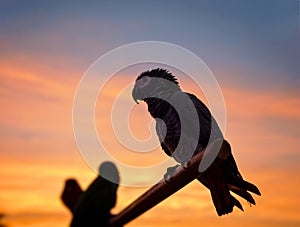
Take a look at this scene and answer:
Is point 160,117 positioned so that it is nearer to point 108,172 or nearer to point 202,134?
point 202,134

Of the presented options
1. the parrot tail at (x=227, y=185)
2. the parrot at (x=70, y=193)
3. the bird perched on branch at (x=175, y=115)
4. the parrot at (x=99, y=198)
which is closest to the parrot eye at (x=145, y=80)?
the bird perched on branch at (x=175, y=115)

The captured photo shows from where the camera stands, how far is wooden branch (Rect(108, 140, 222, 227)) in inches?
102

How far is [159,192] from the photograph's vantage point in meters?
2.77

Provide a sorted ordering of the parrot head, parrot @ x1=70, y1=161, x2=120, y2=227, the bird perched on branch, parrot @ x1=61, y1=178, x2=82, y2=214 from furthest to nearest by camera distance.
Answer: the parrot head < the bird perched on branch < parrot @ x1=61, y1=178, x2=82, y2=214 < parrot @ x1=70, y1=161, x2=120, y2=227

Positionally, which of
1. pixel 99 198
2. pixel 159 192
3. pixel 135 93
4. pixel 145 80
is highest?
pixel 145 80

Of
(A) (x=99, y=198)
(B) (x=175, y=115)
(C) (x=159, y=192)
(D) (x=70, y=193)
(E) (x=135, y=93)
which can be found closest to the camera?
(A) (x=99, y=198)

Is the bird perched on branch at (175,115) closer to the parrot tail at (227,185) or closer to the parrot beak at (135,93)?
the parrot beak at (135,93)

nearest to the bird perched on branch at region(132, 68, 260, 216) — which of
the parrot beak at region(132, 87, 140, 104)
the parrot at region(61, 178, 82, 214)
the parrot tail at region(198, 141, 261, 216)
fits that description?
the parrot beak at region(132, 87, 140, 104)

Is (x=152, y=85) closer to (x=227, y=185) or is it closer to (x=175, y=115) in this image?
(x=175, y=115)

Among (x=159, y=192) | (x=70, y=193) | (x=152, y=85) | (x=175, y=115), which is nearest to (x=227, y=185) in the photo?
(x=159, y=192)

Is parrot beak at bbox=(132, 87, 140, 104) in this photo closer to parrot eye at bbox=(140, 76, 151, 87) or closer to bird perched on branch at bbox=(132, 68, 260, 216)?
bird perched on branch at bbox=(132, 68, 260, 216)

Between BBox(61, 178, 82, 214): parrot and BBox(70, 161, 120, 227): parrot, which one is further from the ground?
BBox(61, 178, 82, 214): parrot

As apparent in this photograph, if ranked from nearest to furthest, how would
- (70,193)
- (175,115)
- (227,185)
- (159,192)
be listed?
1. (159,192)
2. (70,193)
3. (227,185)
4. (175,115)

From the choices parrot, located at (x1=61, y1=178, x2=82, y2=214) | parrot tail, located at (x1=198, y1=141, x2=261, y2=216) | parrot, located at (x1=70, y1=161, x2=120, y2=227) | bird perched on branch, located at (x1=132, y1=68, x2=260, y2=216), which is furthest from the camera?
bird perched on branch, located at (x1=132, y1=68, x2=260, y2=216)
